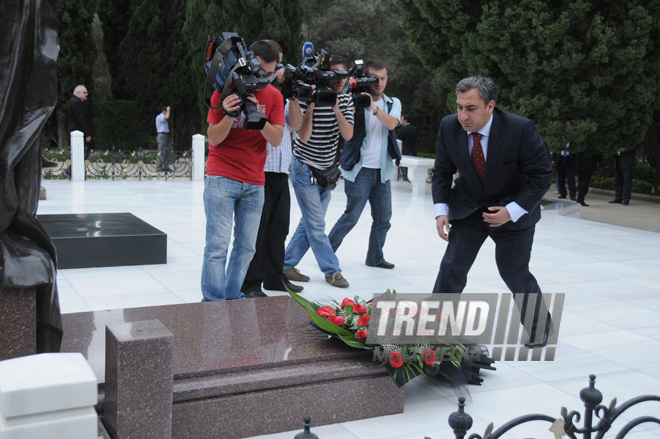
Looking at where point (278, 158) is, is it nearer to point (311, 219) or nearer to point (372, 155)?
point (311, 219)

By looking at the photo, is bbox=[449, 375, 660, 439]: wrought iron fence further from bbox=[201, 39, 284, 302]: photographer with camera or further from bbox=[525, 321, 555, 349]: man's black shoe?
bbox=[201, 39, 284, 302]: photographer with camera

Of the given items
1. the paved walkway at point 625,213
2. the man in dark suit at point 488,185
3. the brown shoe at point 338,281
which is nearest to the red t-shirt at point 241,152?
the man in dark suit at point 488,185

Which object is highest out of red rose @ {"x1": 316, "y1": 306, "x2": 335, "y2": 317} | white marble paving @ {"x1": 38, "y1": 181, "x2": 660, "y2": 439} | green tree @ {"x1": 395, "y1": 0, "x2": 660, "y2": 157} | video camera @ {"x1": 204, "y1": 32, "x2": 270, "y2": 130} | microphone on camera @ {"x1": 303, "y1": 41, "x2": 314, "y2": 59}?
green tree @ {"x1": 395, "y1": 0, "x2": 660, "y2": 157}

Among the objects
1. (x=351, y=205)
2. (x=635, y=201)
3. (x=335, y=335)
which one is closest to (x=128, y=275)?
(x=351, y=205)

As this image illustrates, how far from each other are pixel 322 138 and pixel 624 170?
11.7 meters

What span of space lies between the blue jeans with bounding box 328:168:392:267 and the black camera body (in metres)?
1.26

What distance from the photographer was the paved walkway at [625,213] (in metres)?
13.5

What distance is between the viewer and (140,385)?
323 cm

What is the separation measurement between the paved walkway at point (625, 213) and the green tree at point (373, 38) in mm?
8305

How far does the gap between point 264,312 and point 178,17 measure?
22684 millimetres

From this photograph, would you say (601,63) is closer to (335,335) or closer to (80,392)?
(335,335)

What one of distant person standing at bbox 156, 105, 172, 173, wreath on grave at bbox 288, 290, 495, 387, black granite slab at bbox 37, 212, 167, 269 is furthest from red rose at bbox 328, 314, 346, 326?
distant person standing at bbox 156, 105, 172, 173

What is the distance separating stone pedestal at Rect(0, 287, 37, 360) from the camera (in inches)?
129

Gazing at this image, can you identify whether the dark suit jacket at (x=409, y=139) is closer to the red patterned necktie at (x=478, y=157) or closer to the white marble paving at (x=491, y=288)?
the white marble paving at (x=491, y=288)
